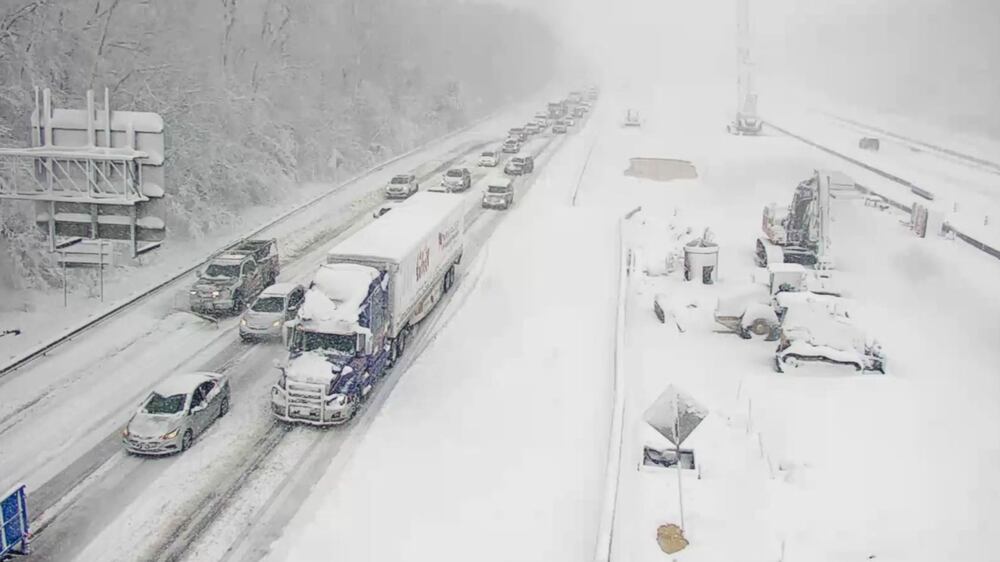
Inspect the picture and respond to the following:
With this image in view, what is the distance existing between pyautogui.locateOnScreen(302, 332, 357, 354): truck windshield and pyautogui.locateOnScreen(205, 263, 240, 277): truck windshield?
9.30 metres

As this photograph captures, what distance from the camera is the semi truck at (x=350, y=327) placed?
21297mm

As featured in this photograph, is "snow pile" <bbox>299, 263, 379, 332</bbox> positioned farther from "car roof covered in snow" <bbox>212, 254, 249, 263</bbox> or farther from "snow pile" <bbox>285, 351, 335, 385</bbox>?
"car roof covered in snow" <bbox>212, 254, 249, 263</bbox>

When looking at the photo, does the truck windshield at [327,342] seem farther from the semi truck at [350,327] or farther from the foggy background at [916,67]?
the foggy background at [916,67]

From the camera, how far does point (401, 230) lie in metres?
27.3

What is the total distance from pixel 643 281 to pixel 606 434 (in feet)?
53.0

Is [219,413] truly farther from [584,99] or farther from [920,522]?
[584,99]

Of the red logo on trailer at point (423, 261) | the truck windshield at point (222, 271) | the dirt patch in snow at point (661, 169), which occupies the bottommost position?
the truck windshield at point (222, 271)

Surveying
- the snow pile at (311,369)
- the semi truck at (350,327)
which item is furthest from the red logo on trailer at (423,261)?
the snow pile at (311,369)

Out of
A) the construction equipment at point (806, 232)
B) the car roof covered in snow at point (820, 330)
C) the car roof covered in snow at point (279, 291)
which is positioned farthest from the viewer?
the construction equipment at point (806, 232)

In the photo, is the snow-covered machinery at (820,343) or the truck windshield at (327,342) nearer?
the truck windshield at (327,342)

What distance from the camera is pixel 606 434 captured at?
21.5 meters

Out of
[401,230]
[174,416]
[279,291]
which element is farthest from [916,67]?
[174,416]

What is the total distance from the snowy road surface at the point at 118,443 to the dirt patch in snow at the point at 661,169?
39.4 meters

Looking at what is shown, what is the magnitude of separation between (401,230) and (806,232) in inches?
832
